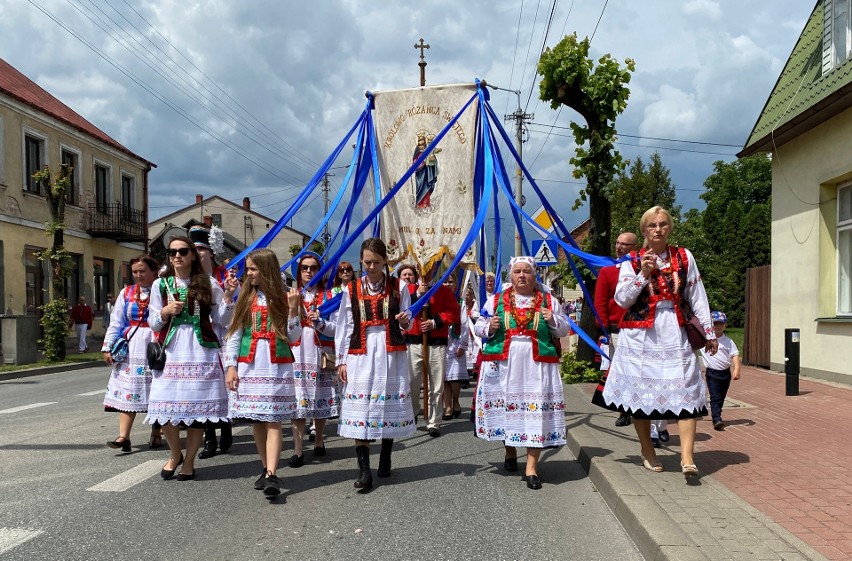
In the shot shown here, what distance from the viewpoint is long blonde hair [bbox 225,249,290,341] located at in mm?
5562

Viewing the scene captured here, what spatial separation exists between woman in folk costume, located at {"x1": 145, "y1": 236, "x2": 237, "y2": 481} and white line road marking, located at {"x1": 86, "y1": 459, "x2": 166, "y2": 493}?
10.1 inches

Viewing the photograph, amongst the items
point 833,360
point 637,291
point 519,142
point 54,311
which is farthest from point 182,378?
point 519,142

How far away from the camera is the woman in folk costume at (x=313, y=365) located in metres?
6.63

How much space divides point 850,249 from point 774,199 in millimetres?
2542

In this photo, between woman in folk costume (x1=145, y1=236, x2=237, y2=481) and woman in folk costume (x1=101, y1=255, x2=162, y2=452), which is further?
woman in folk costume (x1=101, y1=255, x2=162, y2=452)

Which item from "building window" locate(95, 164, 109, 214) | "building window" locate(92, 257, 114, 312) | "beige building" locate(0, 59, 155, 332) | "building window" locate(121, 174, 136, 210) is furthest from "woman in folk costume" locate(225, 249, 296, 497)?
"building window" locate(121, 174, 136, 210)

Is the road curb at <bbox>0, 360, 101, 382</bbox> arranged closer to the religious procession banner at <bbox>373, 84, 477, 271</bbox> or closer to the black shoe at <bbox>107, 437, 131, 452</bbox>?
the black shoe at <bbox>107, 437, 131, 452</bbox>

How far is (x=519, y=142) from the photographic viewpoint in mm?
30953

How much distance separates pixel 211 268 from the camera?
7.32m

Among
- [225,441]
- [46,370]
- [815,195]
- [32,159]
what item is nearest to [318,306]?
[225,441]

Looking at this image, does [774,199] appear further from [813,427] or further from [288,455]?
[288,455]

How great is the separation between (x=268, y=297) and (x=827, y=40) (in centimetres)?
1086

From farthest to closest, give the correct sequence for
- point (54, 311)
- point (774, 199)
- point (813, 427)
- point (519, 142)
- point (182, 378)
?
point (519, 142) < point (54, 311) < point (774, 199) < point (813, 427) < point (182, 378)

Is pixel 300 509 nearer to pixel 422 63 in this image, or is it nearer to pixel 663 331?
pixel 663 331
